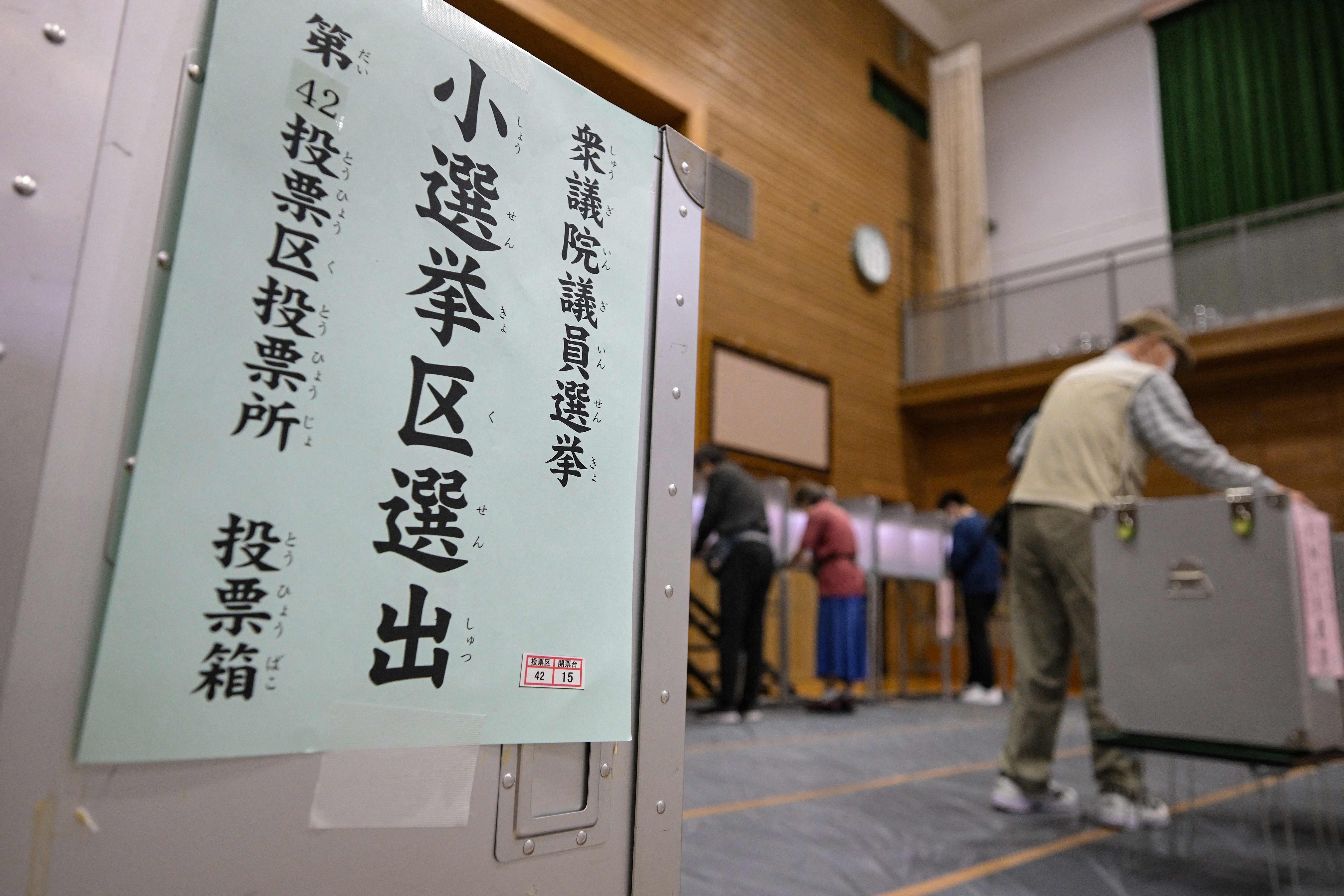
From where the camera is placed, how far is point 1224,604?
2.00 metres

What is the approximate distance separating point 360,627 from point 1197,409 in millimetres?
9595

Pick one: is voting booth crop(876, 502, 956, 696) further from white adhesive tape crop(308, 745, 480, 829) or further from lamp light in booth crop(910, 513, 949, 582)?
white adhesive tape crop(308, 745, 480, 829)

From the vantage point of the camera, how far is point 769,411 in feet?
26.7

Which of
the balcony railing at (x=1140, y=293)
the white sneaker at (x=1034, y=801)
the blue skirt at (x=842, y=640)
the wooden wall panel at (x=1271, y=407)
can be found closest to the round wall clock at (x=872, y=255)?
the balcony railing at (x=1140, y=293)

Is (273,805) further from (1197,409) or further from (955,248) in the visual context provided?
(955,248)

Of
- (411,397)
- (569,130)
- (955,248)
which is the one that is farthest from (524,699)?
(955,248)

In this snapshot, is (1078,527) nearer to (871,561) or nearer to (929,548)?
(871,561)

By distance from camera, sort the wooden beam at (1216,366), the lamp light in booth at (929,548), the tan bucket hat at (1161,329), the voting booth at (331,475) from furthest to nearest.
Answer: the wooden beam at (1216,366) < the lamp light in booth at (929,548) < the tan bucket hat at (1161,329) < the voting booth at (331,475)

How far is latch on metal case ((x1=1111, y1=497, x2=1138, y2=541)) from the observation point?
2154 millimetres

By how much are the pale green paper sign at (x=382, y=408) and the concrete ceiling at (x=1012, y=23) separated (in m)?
11.4

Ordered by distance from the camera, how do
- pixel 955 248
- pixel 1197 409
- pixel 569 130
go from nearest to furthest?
pixel 569 130
pixel 1197 409
pixel 955 248

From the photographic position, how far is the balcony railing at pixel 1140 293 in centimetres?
761

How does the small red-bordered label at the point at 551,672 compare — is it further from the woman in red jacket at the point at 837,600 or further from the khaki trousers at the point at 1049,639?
the woman in red jacket at the point at 837,600

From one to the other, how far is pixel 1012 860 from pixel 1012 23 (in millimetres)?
11758
